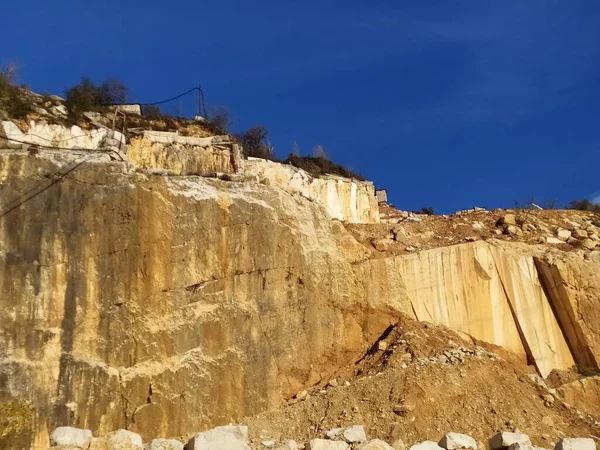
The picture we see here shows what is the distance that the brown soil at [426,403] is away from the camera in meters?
15.6

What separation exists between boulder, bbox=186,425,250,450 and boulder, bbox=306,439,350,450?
4.35 feet

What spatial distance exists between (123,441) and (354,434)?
4720mm

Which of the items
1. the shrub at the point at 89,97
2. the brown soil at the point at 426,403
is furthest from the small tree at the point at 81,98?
the brown soil at the point at 426,403

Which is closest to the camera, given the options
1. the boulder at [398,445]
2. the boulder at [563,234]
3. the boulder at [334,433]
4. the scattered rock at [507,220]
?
the boulder at [334,433]

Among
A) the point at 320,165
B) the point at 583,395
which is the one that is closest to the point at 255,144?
the point at 320,165

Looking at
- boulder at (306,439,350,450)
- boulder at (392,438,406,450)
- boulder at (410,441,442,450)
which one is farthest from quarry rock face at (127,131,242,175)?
boulder at (410,441,442,450)

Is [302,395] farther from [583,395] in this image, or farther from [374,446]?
[583,395]

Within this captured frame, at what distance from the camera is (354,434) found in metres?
14.2

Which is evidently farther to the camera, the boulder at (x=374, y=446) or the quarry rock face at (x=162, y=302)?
the quarry rock face at (x=162, y=302)

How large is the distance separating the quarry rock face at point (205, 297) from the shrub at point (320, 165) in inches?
468

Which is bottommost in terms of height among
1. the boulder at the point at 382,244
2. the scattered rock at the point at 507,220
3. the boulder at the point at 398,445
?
the boulder at the point at 398,445

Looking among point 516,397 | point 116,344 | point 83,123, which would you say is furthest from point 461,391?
point 83,123

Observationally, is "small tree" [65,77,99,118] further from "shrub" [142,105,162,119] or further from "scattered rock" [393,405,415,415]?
"scattered rock" [393,405,415,415]

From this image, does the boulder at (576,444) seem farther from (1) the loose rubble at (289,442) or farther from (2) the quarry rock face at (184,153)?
(2) the quarry rock face at (184,153)
